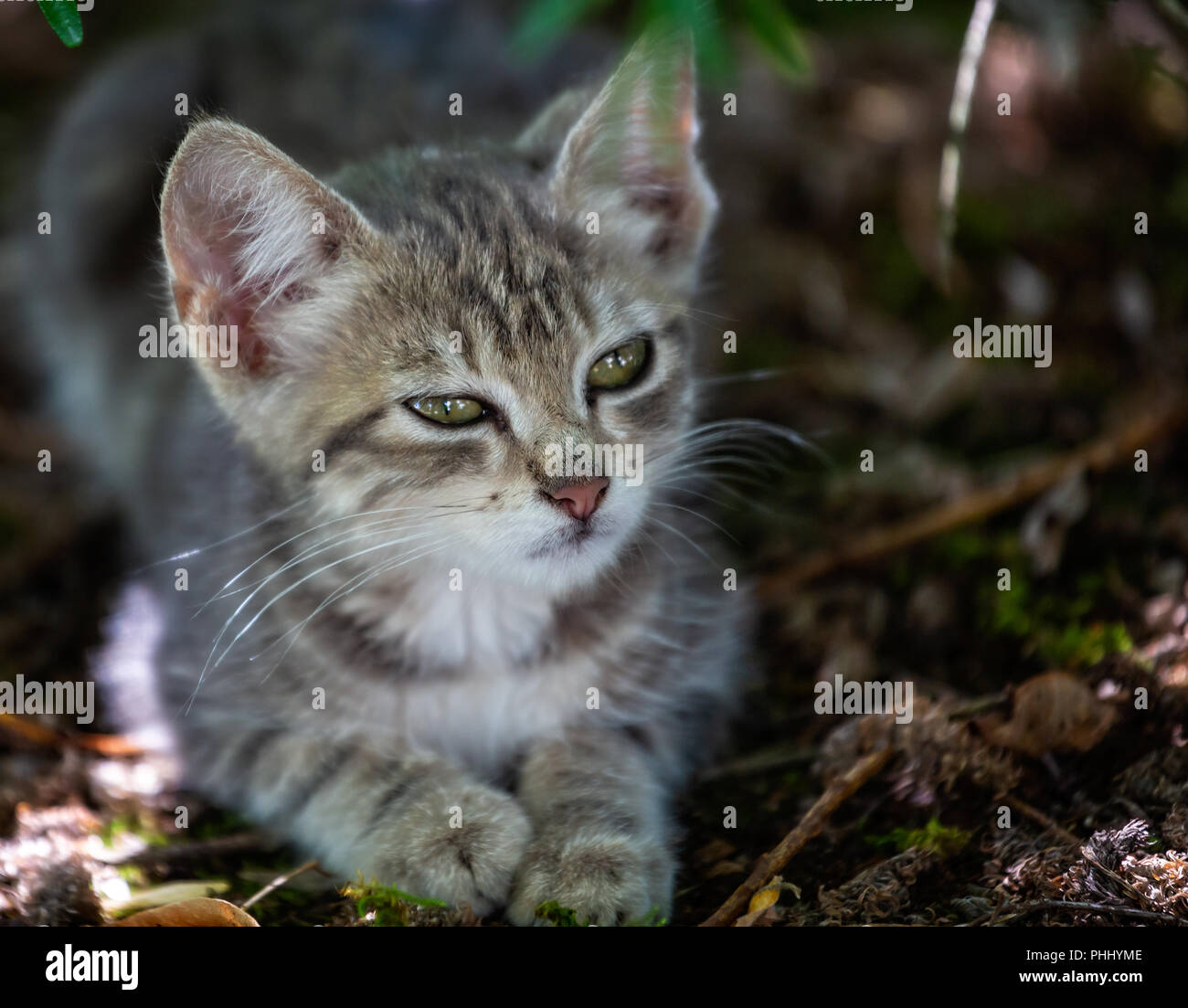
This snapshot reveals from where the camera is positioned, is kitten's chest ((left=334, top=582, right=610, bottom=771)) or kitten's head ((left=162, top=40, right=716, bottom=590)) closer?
kitten's head ((left=162, top=40, right=716, bottom=590))

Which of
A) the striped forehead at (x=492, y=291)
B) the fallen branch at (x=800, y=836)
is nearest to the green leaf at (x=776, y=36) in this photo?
the striped forehead at (x=492, y=291)

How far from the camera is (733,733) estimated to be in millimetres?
2619

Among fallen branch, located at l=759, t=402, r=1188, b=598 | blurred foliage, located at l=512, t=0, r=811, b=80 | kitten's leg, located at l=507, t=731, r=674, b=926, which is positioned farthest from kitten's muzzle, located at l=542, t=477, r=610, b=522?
fallen branch, located at l=759, t=402, r=1188, b=598

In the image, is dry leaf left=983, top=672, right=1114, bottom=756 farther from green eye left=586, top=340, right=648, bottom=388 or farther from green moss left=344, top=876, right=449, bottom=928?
green moss left=344, top=876, right=449, bottom=928

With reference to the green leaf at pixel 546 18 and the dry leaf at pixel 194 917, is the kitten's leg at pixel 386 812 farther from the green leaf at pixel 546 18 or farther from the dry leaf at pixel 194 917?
the green leaf at pixel 546 18

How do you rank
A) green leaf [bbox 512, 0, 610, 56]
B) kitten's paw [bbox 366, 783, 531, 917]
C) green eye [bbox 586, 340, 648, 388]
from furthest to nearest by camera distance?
green leaf [bbox 512, 0, 610, 56] → green eye [bbox 586, 340, 648, 388] → kitten's paw [bbox 366, 783, 531, 917]

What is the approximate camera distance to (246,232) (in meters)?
2.16

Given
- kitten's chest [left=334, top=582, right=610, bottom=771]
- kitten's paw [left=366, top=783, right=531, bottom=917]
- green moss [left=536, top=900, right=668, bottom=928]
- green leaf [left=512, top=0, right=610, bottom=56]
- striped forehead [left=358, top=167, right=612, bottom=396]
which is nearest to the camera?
green moss [left=536, top=900, right=668, bottom=928]

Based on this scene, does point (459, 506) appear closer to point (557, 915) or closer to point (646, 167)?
point (557, 915)

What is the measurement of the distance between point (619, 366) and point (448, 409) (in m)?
0.36

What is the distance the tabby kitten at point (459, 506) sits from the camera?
81.7 inches

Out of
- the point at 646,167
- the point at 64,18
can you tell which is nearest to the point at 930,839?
the point at 646,167

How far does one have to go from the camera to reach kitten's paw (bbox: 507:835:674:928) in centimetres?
193
